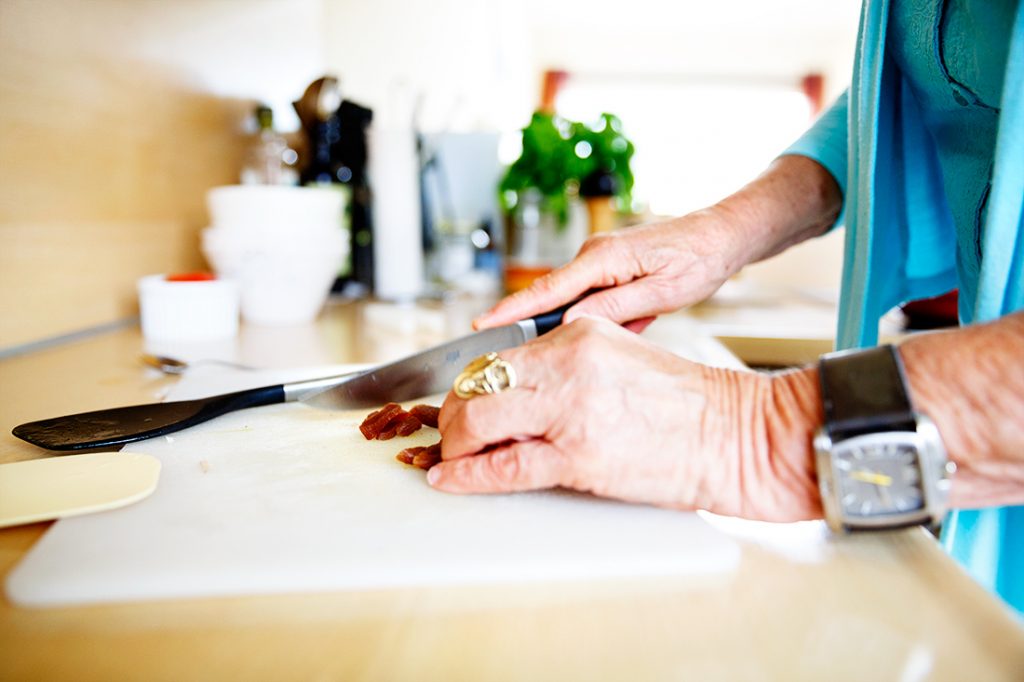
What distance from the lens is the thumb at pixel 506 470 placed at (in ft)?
1.59

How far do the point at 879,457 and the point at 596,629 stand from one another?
0.68ft

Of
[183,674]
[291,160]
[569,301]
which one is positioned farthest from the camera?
[291,160]

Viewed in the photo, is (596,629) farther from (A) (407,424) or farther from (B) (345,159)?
(B) (345,159)

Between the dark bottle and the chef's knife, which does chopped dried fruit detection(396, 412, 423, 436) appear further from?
the dark bottle

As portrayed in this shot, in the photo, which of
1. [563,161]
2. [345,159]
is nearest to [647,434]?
[345,159]

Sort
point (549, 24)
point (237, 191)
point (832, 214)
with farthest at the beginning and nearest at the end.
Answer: point (549, 24) → point (237, 191) → point (832, 214)

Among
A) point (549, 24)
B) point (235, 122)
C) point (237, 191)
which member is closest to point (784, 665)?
point (237, 191)

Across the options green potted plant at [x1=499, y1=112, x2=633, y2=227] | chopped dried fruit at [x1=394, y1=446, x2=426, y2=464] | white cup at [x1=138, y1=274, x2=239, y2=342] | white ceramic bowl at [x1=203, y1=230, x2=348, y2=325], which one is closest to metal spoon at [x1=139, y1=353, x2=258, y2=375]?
white cup at [x1=138, y1=274, x2=239, y2=342]

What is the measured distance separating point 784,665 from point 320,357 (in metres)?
0.84

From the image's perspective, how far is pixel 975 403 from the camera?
42 centimetres

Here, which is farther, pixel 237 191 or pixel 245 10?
pixel 245 10

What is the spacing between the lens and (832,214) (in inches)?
37.4

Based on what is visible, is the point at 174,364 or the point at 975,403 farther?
the point at 174,364

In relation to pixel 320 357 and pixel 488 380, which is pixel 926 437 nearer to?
pixel 488 380
